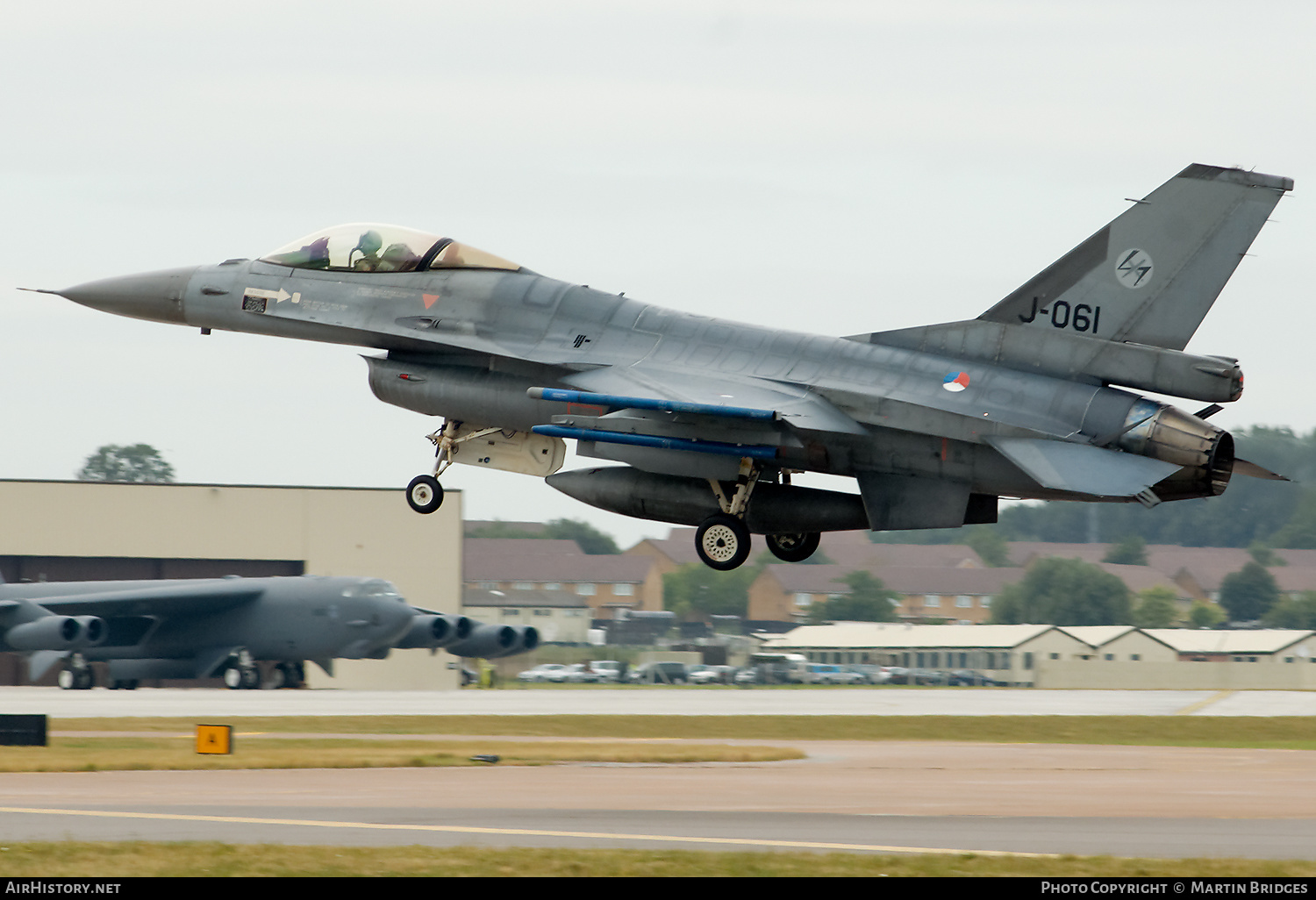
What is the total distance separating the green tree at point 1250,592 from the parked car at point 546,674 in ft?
192

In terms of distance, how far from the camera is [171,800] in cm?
2491

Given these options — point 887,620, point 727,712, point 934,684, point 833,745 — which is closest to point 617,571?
point 887,620

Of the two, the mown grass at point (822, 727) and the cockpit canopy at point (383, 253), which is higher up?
the cockpit canopy at point (383, 253)

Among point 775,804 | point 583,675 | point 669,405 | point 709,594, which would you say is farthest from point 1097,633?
point 669,405

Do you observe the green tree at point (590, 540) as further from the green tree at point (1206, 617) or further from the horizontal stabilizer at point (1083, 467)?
the horizontal stabilizer at point (1083, 467)

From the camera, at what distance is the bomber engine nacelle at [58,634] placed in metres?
60.6

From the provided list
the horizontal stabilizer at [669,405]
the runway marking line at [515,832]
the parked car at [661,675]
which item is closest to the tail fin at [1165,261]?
the horizontal stabilizer at [669,405]

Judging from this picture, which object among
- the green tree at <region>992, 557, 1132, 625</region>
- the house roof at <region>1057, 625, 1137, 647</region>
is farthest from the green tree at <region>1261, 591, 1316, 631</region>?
the house roof at <region>1057, 625, 1137, 647</region>

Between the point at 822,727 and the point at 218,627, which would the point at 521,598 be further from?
the point at 822,727

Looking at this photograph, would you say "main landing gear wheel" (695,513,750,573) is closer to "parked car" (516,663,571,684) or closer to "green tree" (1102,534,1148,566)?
"parked car" (516,663,571,684)

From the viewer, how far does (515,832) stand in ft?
64.9
